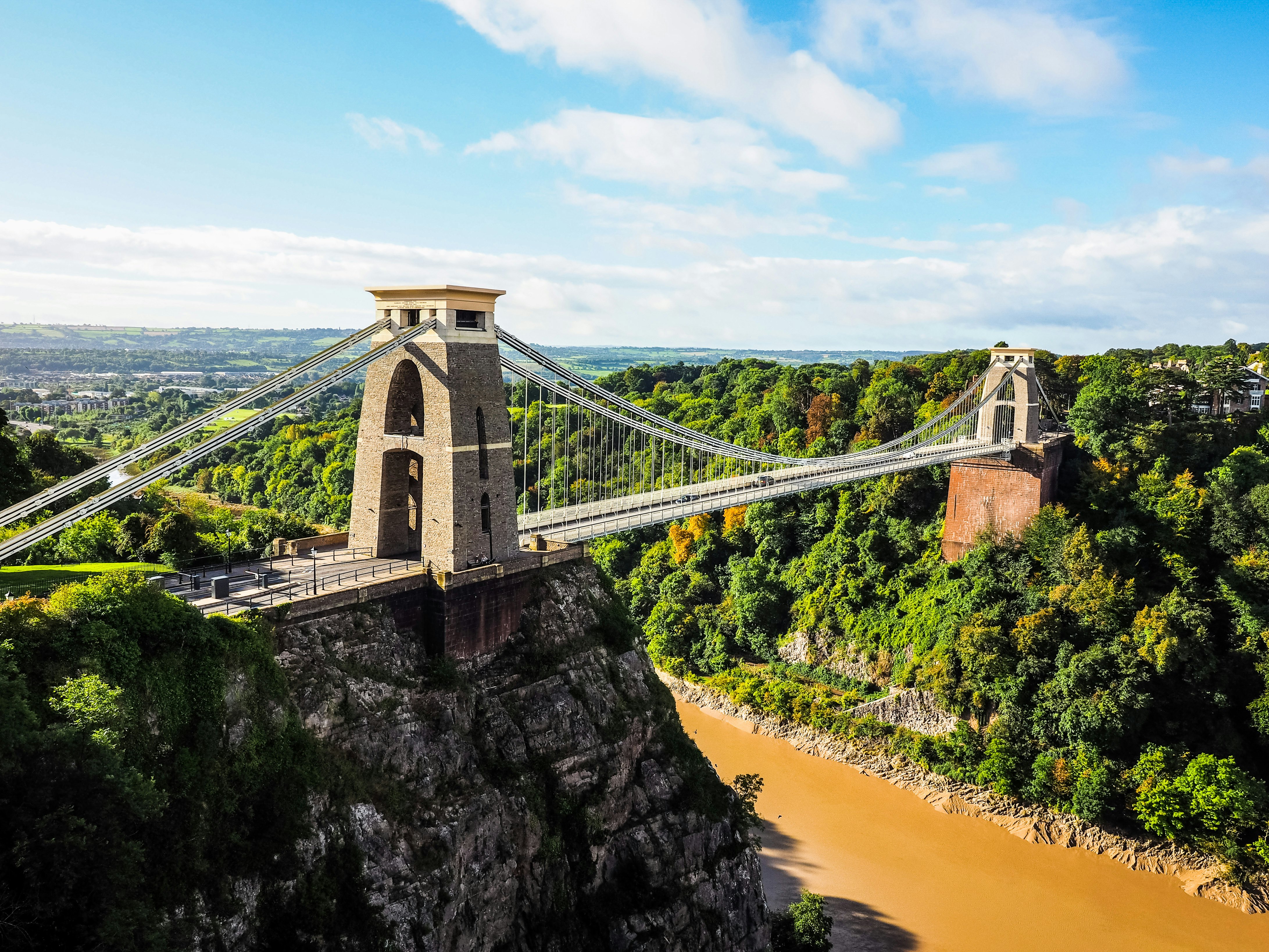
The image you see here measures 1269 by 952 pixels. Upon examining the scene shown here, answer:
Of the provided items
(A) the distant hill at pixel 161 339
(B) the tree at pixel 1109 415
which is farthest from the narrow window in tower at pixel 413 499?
(A) the distant hill at pixel 161 339

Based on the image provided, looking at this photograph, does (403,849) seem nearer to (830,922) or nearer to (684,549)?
(830,922)

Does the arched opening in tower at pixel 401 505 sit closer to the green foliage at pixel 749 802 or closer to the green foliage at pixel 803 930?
the green foliage at pixel 749 802

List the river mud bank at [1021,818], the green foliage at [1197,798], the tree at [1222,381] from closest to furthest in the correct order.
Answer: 1. the river mud bank at [1021,818]
2. the green foliage at [1197,798]
3. the tree at [1222,381]

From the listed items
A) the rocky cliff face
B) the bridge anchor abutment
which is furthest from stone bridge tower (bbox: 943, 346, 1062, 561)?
the rocky cliff face

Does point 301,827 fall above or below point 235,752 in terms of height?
below

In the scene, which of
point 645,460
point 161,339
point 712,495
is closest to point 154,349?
point 161,339

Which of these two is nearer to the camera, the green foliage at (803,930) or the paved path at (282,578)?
the paved path at (282,578)

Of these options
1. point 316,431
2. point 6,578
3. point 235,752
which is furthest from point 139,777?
point 316,431

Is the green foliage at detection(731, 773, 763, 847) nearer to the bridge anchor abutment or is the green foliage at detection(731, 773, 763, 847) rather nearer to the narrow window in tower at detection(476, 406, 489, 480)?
the narrow window in tower at detection(476, 406, 489, 480)
